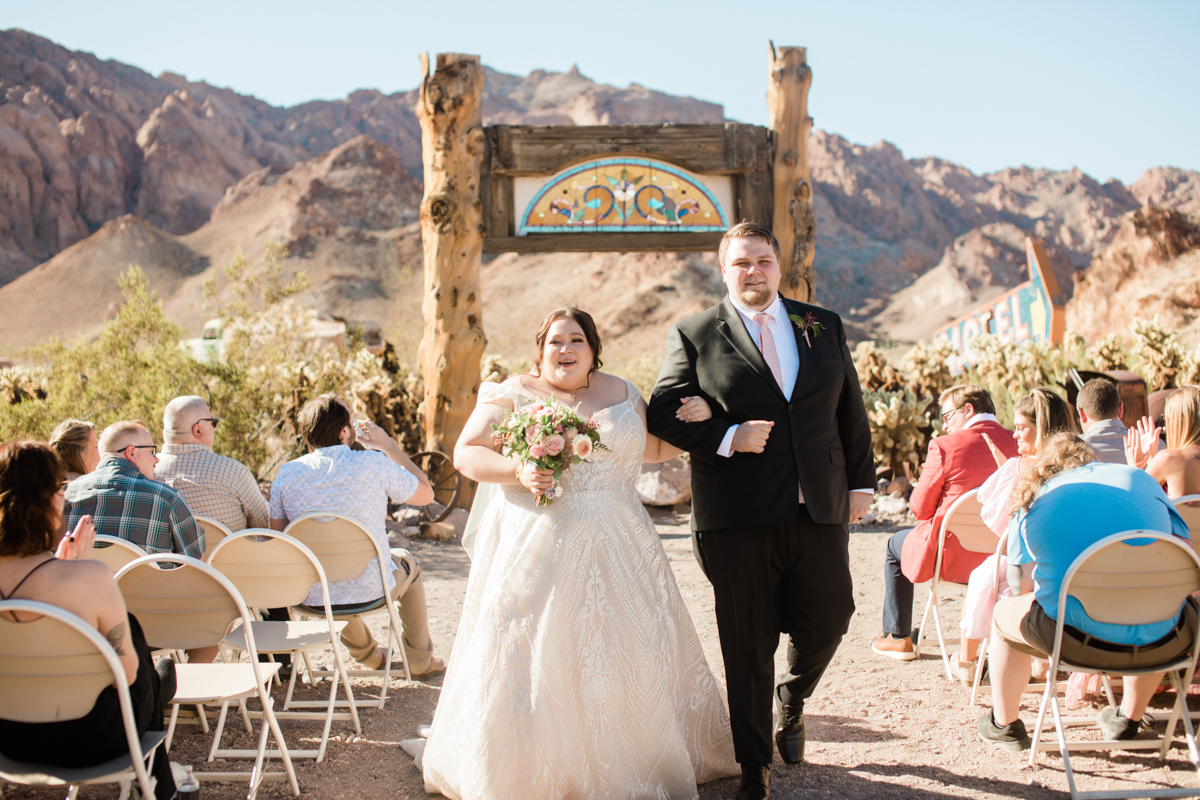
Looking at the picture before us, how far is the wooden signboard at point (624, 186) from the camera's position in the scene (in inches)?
316

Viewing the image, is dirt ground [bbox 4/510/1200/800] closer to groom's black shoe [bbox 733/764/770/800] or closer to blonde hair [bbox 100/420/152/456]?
groom's black shoe [bbox 733/764/770/800]

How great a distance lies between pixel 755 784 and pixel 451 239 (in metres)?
6.09

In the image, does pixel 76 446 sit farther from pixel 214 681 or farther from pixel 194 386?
pixel 194 386

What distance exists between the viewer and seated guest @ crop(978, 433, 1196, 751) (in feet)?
9.18

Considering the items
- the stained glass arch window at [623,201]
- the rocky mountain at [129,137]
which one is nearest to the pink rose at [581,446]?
the stained glass arch window at [623,201]

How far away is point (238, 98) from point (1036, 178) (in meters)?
95.0

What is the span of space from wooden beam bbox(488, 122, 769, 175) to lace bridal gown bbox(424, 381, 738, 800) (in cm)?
533

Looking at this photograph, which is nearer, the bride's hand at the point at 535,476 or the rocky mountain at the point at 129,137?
the bride's hand at the point at 535,476

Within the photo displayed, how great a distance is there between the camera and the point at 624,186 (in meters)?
8.15

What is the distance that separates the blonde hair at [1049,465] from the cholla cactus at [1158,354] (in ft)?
21.9

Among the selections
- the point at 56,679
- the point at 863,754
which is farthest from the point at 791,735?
the point at 56,679

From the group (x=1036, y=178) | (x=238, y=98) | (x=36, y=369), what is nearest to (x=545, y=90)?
(x=238, y=98)

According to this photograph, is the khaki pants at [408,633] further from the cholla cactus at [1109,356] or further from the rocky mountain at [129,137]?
the rocky mountain at [129,137]

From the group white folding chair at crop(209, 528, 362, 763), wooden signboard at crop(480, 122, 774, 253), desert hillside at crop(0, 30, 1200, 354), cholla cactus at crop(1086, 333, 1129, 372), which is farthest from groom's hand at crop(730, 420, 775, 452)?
desert hillside at crop(0, 30, 1200, 354)
